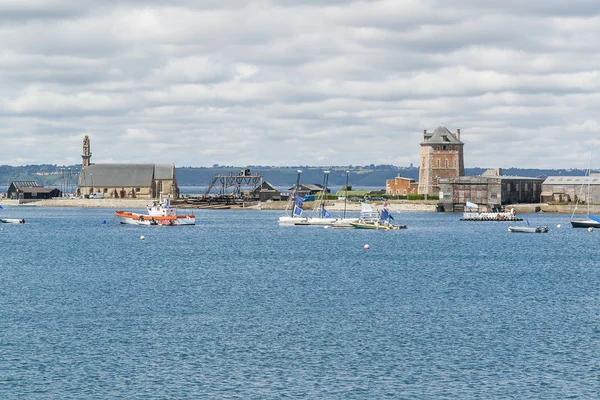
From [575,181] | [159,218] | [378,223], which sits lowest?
[159,218]

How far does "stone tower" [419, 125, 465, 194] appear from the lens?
6747 inches

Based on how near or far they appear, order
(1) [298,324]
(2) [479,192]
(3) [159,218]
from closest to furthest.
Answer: (1) [298,324]
(3) [159,218]
(2) [479,192]

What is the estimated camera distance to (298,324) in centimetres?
4250

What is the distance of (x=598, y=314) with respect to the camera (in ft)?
151

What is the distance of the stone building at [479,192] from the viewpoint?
15250 centimetres

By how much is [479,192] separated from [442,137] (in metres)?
22.4

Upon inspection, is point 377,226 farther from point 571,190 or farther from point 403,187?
point 403,187

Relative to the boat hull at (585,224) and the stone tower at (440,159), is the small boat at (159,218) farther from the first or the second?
the stone tower at (440,159)

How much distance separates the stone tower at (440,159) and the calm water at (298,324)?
88782 millimetres

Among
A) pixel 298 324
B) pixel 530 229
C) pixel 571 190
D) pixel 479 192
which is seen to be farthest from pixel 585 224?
Answer: pixel 298 324

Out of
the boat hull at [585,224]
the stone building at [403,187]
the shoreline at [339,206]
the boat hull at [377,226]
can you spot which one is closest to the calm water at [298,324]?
the boat hull at [377,226]

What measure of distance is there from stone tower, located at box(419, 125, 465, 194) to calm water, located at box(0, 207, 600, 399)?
8878 cm

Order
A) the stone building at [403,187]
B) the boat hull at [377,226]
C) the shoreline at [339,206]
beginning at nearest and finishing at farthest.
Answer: the boat hull at [377,226], the shoreline at [339,206], the stone building at [403,187]

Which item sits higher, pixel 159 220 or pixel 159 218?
pixel 159 218
